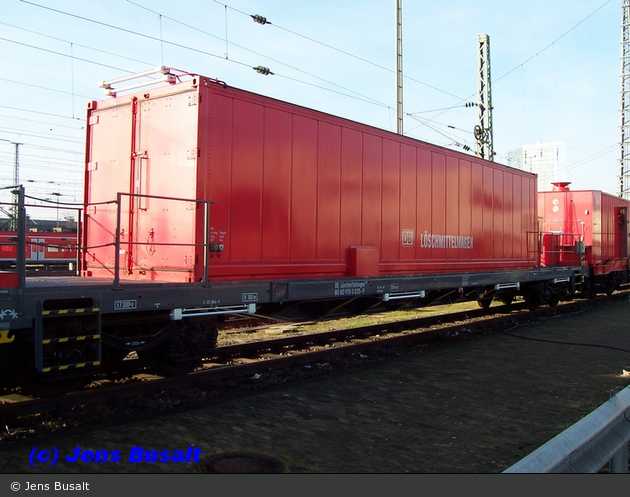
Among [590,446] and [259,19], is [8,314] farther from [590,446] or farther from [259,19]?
[259,19]

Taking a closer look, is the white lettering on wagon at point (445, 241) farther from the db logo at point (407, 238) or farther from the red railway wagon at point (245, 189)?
the db logo at point (407, 238)

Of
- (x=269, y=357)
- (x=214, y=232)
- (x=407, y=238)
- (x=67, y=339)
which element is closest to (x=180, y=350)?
(x=214, y=232)

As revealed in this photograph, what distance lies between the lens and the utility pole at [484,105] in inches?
832

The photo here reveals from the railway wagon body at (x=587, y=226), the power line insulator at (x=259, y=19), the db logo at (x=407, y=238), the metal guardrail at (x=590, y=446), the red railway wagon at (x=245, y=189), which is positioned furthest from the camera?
the railway wagon body at (x=587, y=226)

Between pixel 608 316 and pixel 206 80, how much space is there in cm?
1356

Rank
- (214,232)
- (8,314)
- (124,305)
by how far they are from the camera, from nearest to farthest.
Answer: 1. (8,314)
2. (124,305)
3. (214,232)

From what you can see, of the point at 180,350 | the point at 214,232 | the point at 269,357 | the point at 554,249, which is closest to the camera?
the point at 180,350

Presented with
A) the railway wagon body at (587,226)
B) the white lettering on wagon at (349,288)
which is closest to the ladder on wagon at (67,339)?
the white lettering on wagon at (349,288)

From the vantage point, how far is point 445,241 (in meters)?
11.4

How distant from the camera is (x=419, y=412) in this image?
6.21 metres

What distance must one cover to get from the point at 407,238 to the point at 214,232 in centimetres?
462

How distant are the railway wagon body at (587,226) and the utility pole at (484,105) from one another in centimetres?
291
